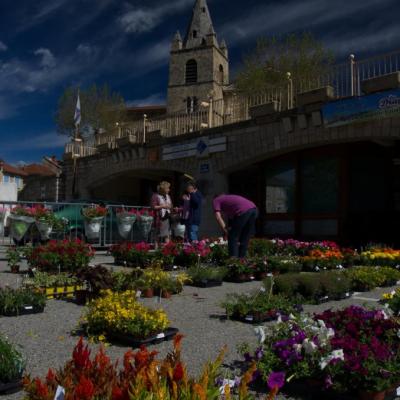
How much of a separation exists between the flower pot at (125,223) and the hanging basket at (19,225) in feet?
8.81

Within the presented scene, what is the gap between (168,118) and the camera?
20938 mm

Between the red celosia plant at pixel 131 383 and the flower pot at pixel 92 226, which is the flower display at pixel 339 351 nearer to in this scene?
the red celosia plant at pixel 131 383

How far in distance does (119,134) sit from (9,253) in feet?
51.5

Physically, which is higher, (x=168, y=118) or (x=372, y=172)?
(x=168, y=118)

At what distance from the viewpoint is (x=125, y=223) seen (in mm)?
13031

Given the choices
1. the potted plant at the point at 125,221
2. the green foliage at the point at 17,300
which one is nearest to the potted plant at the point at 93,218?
the potted plant at the point at 125,221

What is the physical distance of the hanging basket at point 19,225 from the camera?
1070cm

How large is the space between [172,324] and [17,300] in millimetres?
1861

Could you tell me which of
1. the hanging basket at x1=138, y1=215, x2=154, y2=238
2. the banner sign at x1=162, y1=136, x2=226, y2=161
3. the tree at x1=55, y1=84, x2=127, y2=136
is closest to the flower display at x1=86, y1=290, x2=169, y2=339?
the hanging basket at x1=138, y1=215, x2=154, y2=238

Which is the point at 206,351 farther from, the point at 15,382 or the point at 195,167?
the point at 195,167

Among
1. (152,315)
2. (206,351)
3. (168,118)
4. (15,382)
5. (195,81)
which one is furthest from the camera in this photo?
(195,81)

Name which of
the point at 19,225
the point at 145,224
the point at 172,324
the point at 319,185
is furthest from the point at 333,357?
the point at 319,185

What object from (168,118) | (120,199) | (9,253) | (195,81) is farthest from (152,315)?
(195,81)

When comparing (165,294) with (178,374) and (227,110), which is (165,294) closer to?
(178,374)
